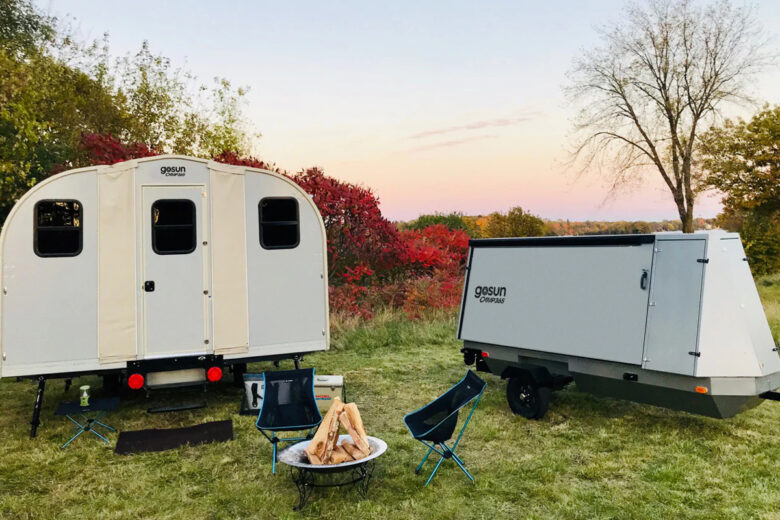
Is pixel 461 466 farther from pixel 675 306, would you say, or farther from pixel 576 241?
pixel 576 241

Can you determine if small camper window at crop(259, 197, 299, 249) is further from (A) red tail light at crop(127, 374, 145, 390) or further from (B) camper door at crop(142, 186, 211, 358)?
(A) red tail light at crop(127, 374, 145, 390)

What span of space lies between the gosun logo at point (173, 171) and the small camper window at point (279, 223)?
1.13 m

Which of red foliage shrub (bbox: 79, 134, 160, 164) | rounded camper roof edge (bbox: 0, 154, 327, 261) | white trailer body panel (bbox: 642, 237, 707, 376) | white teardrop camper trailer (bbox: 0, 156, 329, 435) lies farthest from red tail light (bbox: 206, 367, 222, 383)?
red foliage shrub (bbox: 79, 134, 160, 164)

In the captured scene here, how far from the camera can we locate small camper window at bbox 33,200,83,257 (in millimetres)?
7820

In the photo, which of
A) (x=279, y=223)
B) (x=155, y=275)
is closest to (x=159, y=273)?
(x=155, y=275)

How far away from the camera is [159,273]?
823 centimetres

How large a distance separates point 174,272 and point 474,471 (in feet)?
15.4

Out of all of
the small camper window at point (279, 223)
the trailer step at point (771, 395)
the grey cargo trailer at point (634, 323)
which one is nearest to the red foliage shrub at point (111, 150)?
the small camper window at point (279, 223)

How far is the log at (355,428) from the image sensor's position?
5719mm

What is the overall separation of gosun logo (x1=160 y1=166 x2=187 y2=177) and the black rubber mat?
133 inches

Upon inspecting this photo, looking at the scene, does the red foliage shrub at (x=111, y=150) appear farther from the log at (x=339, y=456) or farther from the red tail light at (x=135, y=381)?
the log at (x=339, y=456)

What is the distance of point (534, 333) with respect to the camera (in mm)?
8094

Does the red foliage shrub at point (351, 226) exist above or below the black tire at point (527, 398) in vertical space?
above

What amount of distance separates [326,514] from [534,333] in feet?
12.6
